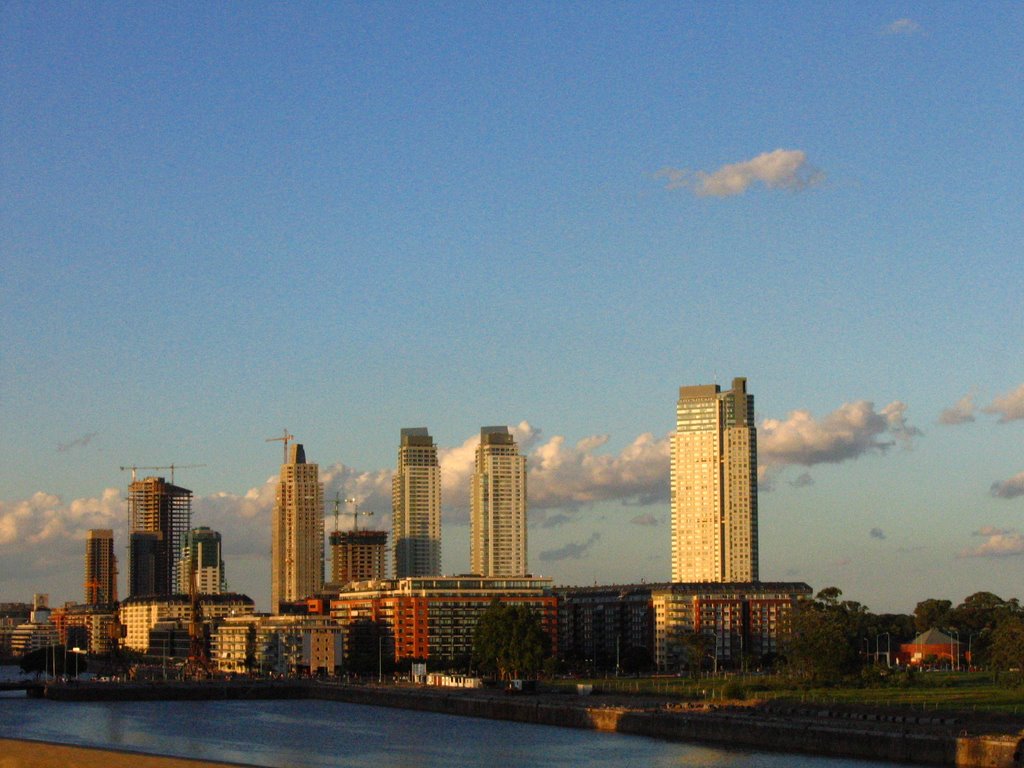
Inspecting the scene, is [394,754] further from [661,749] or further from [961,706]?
[961,706]

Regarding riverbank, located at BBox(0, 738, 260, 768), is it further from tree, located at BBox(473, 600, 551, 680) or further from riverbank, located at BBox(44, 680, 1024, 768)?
tree, located at BBox(473, 600, 551, 680)

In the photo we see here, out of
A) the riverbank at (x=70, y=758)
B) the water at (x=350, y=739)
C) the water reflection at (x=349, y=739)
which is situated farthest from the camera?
the water reflection at (x=349, y=739)

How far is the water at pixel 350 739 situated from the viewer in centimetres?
9044

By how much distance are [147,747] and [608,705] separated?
128 ft

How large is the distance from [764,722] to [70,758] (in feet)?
296

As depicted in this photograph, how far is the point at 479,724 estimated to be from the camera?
126438 millimetres

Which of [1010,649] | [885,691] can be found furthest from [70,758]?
[885,691]

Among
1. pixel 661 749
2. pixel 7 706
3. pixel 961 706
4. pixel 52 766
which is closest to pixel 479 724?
pixel 661 749

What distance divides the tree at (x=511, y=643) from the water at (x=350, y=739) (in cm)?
2252

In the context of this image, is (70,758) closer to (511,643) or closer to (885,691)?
(885,691)

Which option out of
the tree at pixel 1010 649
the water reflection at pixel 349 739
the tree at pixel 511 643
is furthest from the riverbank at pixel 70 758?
the tree at pixel 511 643

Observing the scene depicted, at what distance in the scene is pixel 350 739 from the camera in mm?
109062

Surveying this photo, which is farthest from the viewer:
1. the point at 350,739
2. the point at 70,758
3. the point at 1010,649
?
the point at 1010,649

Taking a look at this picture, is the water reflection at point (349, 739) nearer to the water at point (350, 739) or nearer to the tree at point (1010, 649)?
the water at point (350, 739)
